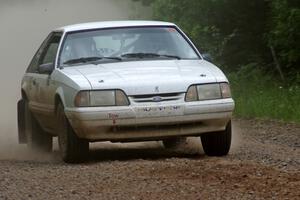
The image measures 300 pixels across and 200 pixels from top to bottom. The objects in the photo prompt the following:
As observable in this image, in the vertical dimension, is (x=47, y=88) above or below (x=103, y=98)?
below

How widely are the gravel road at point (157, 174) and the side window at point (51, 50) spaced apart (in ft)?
3.87

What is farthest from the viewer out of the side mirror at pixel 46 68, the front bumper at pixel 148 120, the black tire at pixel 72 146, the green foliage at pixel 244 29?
the green foliage at pixel 244 29

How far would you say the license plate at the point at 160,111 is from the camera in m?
9.57

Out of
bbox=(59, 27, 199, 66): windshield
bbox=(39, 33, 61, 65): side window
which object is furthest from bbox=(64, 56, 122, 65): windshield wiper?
bbox=(39, 33, 61, 65): side window

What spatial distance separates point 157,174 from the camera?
855 centimetres

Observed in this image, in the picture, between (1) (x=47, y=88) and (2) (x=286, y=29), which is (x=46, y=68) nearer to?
(1) (x=47, y=88)

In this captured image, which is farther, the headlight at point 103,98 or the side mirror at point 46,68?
the side mirror at point 46,68

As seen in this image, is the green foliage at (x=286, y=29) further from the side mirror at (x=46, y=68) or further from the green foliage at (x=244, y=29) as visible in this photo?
the side mirror at (x=46, y=68)

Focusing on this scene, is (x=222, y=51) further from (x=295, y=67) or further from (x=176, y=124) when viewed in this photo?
(x=176, y=124)

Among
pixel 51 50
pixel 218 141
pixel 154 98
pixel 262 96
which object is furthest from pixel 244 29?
pixel 154 98

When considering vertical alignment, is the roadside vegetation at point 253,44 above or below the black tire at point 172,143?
below

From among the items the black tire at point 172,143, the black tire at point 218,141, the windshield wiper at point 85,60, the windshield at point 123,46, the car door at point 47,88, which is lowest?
the black tire at point 172,143

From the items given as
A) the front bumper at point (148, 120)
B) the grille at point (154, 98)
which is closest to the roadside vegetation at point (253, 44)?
the front bumper at point (148, 120)

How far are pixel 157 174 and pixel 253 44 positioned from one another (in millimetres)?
15646
